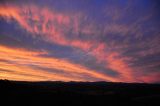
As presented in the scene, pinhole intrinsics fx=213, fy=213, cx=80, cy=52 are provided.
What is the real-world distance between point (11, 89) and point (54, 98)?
6.37 metres

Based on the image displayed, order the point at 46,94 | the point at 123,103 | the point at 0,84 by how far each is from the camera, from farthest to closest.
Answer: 1. the point at 123,103
2. the point at 46,94
3. the point at 0,84

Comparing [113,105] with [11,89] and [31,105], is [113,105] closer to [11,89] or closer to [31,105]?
[31,105]

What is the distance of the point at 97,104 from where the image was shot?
33.6 meters

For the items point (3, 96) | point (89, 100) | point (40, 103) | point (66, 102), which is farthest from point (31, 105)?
point (89, 100)

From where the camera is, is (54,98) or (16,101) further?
(54,98)

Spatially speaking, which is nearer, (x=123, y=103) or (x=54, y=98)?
(x=54, y=98)

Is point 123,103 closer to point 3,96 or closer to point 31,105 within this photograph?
point 31,105

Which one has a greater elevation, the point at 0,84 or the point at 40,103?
the point at 0,84

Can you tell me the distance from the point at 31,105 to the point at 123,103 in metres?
15.7

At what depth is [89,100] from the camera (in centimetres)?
3506

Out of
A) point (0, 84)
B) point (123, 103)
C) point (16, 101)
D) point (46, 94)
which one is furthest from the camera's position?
point (123, 103)

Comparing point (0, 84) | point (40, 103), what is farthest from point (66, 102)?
point (0, 84)

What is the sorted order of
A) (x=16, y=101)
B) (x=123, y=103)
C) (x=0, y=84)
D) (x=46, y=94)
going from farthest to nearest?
(x=123, y=103) < (x=46, y=94) < (x=0, y=84) < (x=16, y=101)

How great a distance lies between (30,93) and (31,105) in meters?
4.33
